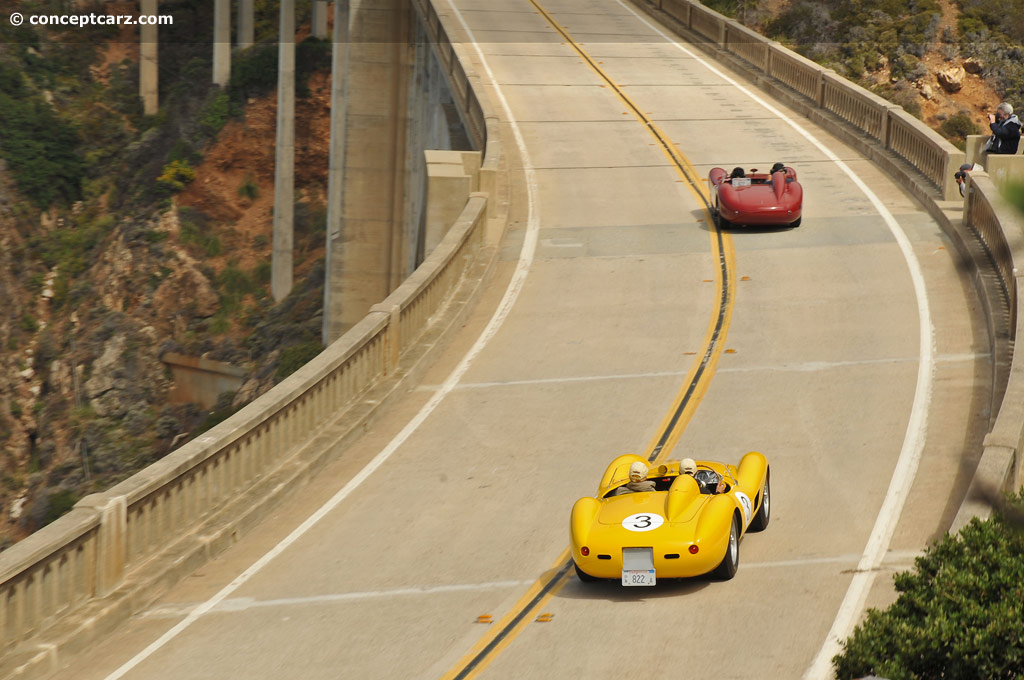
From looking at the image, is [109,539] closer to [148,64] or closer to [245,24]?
[148,64]

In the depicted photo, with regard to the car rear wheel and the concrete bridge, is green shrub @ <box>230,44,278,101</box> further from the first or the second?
the car rear wheel

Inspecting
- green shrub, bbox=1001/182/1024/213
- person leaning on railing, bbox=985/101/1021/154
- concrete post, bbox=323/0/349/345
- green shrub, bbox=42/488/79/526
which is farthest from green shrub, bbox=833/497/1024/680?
concrete post, bbox=323/0/349/345

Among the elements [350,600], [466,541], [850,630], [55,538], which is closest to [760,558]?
[850,630]

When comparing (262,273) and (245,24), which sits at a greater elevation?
(245,24)

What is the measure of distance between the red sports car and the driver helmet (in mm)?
13199

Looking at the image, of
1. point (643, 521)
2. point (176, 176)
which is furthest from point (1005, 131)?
point (176, 176)

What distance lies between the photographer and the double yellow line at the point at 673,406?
10703mm

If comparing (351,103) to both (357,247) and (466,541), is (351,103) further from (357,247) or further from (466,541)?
(466,541)

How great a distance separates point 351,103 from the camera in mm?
49062

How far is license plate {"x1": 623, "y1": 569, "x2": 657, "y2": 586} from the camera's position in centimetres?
1115

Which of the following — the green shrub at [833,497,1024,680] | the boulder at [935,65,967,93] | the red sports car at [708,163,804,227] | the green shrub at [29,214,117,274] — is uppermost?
the boulder at [935,65,967,93]

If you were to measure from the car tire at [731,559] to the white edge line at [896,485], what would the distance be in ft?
3.23

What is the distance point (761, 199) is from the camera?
2455 cm

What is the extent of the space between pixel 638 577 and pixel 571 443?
4580 mm
